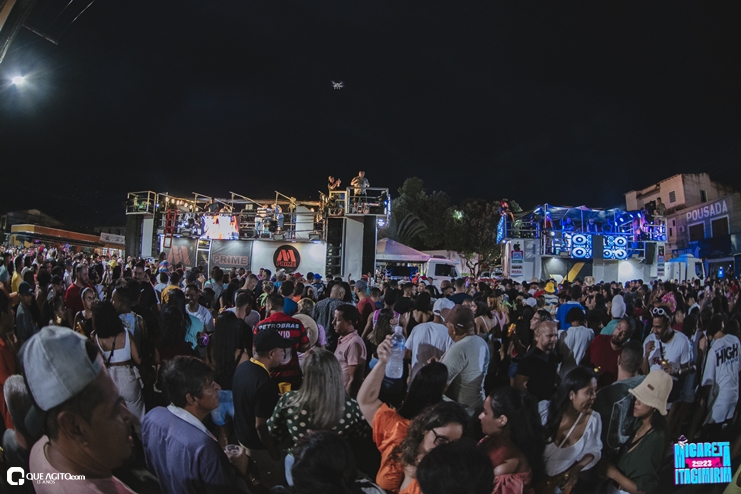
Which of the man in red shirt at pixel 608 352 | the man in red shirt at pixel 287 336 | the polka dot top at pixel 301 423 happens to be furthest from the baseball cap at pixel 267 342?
the man in red shirt at pixel 608 352

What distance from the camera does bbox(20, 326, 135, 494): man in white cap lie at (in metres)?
1.48

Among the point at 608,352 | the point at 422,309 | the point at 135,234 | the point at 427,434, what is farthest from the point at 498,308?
the point at 135,234

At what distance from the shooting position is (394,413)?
2957 mm

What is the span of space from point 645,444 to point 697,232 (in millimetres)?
39959

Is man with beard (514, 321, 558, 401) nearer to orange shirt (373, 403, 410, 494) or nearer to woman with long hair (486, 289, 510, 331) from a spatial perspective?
orange shirt (373, 403, 410, 494)

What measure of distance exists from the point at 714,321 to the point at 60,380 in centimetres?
654

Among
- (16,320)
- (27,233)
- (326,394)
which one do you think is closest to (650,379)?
(326,394)

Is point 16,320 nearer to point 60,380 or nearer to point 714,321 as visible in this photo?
point 60,380

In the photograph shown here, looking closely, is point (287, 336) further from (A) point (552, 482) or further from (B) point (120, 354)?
(A) point (552, 482)

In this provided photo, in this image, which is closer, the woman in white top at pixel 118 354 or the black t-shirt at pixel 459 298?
the woman in white top at pixel 118 354

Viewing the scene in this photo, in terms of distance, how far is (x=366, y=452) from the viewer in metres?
3.11

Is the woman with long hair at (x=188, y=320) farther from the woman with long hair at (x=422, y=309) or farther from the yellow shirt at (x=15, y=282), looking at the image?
the yellow shirt at (x=15, y=282)

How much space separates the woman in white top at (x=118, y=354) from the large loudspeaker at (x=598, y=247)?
25.6 meters

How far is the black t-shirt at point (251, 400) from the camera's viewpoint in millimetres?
3473
